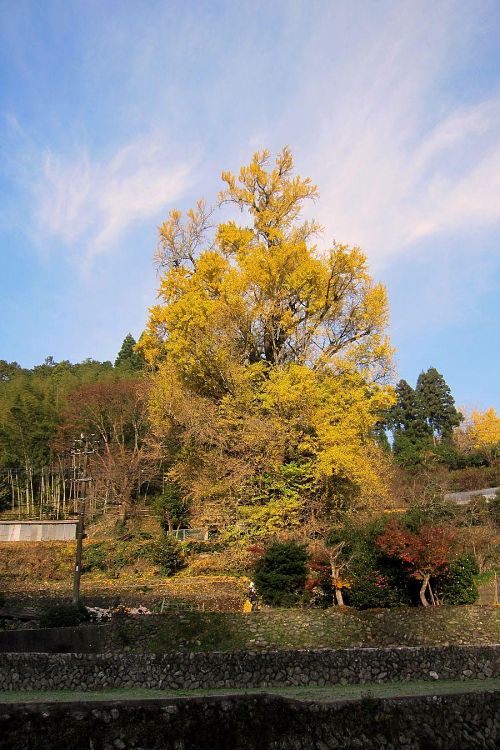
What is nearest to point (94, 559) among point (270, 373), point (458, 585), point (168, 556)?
point (168, 556)

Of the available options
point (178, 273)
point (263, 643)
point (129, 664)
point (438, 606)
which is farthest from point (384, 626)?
point (178, 273)

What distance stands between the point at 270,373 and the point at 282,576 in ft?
26.6

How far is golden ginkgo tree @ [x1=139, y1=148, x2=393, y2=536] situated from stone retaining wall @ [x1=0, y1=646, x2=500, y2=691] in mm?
10111

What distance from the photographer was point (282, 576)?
15430 mm

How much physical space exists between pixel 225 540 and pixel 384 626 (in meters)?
9.09

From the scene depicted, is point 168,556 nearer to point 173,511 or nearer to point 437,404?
point 173,511

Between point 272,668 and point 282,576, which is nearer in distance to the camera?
point 272,668

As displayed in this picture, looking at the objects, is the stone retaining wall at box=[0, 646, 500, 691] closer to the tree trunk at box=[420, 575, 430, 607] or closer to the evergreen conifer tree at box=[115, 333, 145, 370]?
the tree trunk at box=[420, 575, 430, 607]

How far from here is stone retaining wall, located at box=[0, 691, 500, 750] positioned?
17.4ft

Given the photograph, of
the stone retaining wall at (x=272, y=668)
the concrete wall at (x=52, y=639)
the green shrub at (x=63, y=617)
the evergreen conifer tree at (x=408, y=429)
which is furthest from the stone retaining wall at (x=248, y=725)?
the evergreen conifer tree at (x=408, y=429)

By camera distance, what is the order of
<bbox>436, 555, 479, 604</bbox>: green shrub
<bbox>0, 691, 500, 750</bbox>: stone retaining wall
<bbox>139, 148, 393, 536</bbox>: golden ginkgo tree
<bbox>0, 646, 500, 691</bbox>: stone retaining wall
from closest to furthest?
<bbox>0, 691, 500, 750</bbox>: stone retaining wall → <bbox>0, 646, 500, 691</bbox>: stone retaining wall → <bbox>436, 555, 479, 604</bbox>: green shrub → <bbox>139, 148, 393, 536</bbox>: golden ginkgo tree

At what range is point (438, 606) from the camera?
44.2 ft

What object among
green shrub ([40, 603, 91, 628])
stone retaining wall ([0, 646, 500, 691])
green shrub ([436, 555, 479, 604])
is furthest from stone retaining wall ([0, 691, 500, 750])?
green shrub ([40, 603, 91, 628])

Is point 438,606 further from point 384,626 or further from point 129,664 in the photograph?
point 129,664
